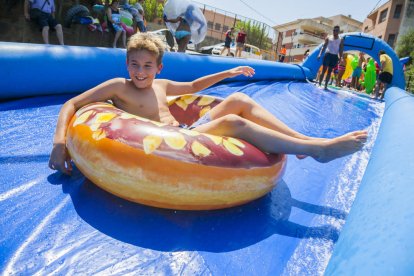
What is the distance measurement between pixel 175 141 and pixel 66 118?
0.62 m

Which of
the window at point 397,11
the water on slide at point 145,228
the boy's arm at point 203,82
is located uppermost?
the window at point 397,11

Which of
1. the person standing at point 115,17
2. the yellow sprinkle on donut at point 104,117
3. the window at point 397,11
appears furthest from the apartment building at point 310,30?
the yellow sprinkle on donut at point 104,117

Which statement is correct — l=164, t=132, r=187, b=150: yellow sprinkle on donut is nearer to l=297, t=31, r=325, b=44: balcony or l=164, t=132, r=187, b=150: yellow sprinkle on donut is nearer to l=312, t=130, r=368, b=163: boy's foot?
l=312, t=130, r=368, b=163: boy's foot

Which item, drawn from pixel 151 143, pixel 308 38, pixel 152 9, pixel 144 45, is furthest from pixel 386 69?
pixel 308 38

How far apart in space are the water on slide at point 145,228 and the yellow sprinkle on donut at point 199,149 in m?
0.27

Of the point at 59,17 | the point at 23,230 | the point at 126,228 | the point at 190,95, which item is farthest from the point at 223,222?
the point at 59,17

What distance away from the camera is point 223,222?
1354 millimetres

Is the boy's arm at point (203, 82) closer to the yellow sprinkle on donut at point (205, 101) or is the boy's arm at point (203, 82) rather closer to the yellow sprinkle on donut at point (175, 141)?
the yellow sprinkle on donut at point (205, 101)

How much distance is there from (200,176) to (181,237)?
0.24 meters

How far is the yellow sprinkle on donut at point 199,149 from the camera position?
1.29 m

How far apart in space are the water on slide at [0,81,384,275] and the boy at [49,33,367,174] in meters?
0.21

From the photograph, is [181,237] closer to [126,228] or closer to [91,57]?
[126,228]

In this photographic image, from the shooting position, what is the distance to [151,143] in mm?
1288

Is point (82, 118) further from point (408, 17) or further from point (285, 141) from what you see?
point (408, 17)
